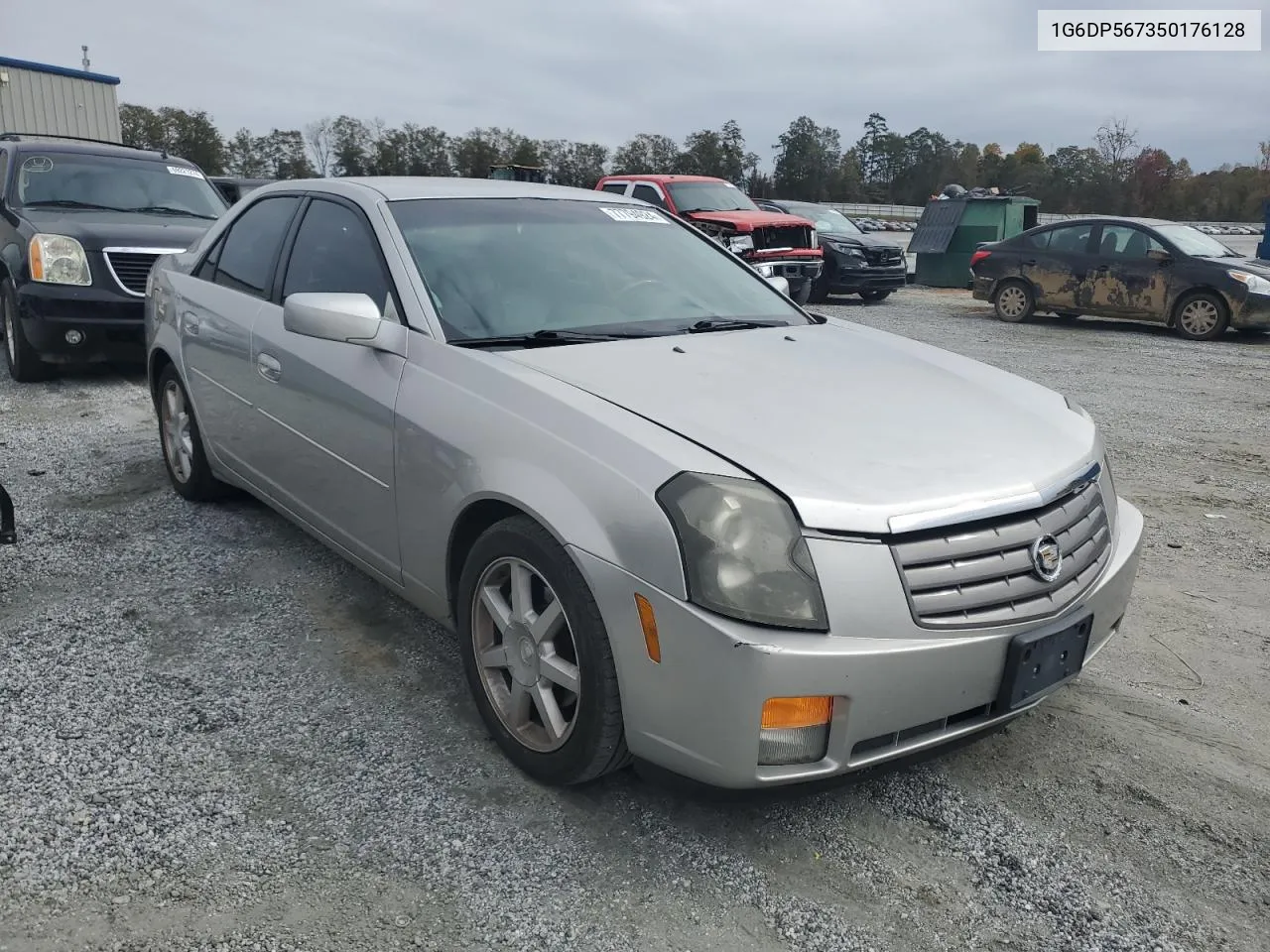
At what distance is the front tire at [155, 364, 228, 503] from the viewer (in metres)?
4.74

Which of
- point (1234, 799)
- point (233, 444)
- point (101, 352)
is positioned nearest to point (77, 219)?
point (101, 352)

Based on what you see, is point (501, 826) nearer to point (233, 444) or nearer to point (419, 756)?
point (419, 756)

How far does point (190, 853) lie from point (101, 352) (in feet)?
20.0

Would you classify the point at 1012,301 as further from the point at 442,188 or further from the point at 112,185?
the point at 442,188

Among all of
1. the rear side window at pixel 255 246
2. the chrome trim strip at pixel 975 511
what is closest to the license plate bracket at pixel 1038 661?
the chrome trim strip at pixel 975 511

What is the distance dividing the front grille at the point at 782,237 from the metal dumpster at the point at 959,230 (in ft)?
16.0

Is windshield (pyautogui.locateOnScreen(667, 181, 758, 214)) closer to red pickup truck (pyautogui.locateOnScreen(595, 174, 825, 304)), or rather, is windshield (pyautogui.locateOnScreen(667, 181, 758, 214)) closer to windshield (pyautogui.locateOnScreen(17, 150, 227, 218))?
red pickup truck (pyautogui.locateOnScreen(595, 174, 825, 304))

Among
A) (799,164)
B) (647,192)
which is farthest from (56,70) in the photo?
(799,164)

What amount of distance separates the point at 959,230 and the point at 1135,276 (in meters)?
6.15

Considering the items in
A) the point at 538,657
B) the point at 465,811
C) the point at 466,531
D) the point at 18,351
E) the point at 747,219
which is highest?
the point at 747,219

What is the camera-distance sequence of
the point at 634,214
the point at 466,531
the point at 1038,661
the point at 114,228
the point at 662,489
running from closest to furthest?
the point at 662,489
the point at 1038,661
the point at 466,531
the point at 634,214
the point at 114,228

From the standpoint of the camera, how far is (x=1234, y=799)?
8.97 ft

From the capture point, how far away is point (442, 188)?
3.82 meters

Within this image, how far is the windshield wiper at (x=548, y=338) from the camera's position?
3.06m
